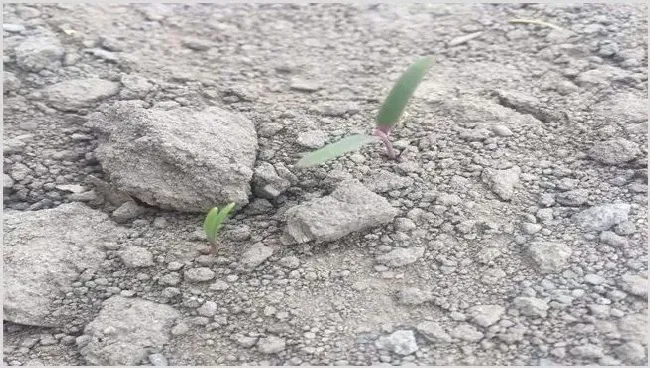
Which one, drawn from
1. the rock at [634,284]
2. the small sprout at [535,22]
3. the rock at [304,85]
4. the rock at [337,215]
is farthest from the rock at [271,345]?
the small sprout at [535,22]

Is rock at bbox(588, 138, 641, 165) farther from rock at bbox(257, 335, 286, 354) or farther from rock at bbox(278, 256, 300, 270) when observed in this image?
rock at bbox(257, 335, 286, 354)

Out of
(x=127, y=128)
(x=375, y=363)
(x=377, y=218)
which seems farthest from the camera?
(x=127, y=128)

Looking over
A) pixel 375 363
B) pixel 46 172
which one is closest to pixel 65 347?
pixel 46 172

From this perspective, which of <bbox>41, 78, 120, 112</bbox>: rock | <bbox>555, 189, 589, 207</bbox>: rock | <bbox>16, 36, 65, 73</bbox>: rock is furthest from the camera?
<bbox>16, 36, 65, 73</bbox>: rock

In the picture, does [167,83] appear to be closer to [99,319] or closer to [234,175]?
[234,175]

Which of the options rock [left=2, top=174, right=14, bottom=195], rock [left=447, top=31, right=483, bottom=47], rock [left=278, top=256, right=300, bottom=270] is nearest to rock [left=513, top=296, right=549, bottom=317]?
rock [left=278, top=256, right=300, bottom=270]

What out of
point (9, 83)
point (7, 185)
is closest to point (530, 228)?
point (7, 185)

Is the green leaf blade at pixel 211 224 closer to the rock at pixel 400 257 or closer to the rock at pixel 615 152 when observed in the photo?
the rock at pixel 400 257

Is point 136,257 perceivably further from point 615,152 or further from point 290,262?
point 615,152
